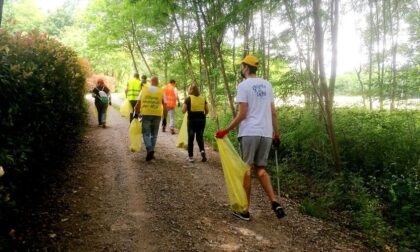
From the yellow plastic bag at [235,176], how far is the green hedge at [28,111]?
264cm

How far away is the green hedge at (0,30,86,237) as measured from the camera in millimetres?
3428

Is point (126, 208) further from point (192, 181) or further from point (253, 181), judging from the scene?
point (253, 181)

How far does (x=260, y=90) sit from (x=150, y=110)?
13.0 ft

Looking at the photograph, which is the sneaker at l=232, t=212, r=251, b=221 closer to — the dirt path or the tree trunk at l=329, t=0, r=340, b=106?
the dirt path

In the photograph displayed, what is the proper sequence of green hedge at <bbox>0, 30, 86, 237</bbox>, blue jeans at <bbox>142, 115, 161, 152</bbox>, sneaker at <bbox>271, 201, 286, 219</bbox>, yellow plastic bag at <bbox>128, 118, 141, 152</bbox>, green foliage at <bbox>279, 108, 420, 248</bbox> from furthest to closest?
1. yellow plastic bag at <bbox>128, 118, 141, 152</bbox>
2. blue jeans at <bbox>142, 115, 161, 152</bbox>
3. green foliage at <bbox>279, 108, 420, 248</bbox>
4. sneaker at <bbox>271, 201, 286, 219</bbox>
5. green hedge at <bbox>0, 30, 86, 237</bbox>

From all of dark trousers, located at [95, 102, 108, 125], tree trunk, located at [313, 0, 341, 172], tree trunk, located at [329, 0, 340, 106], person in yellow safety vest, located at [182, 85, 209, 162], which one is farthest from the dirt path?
dark trousers, located at [95, 102, 108, 125]

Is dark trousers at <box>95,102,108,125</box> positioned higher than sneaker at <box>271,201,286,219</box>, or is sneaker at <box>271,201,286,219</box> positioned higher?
dark trousers at <box>95,102,108,125</box>

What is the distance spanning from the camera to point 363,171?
300 inches

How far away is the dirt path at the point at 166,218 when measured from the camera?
13.8ft

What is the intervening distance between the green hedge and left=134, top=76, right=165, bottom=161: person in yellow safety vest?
5.29 ft

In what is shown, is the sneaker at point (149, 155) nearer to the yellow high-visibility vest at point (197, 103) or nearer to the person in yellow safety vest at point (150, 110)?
the person in yellow safety vest at point (150, 110)

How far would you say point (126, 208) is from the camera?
519cm

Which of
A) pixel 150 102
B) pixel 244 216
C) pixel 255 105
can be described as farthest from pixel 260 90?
pixel 150 102

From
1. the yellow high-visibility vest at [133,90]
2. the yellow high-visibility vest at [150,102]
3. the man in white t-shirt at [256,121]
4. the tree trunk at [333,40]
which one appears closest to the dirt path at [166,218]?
the man in white t-shirt at [256,121]
